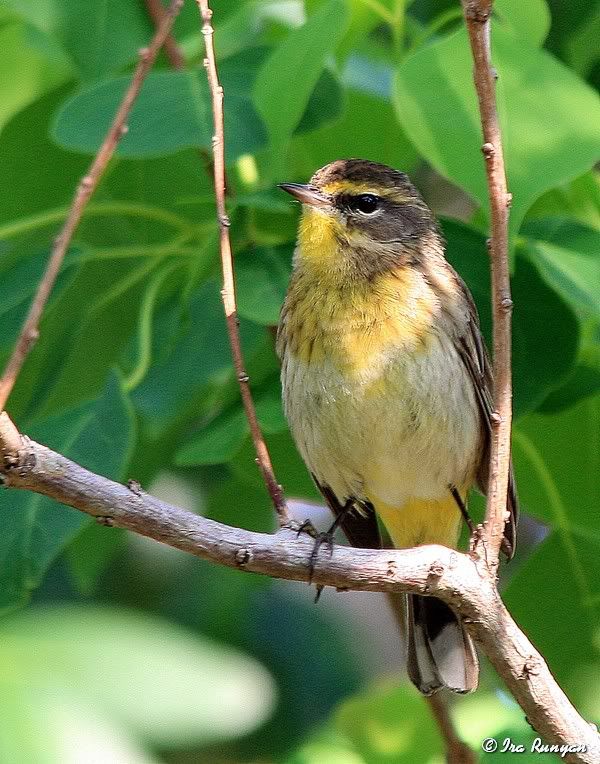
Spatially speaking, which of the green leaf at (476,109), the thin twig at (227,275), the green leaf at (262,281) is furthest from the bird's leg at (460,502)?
the thin twig at (227,275)

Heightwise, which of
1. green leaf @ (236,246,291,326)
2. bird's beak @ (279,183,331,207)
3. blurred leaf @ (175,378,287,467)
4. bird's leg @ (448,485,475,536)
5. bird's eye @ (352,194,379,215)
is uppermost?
bird's beak @ (279,183,331,207)

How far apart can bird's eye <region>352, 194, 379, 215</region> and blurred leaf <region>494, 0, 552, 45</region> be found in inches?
30.4

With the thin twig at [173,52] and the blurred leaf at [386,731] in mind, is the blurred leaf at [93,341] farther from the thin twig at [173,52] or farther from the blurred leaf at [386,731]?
the blurred leaf at [386,731]

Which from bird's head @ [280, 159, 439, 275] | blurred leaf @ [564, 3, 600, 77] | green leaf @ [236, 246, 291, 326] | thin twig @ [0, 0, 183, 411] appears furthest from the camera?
blurred leaf @ [564, 3, 600, 77]

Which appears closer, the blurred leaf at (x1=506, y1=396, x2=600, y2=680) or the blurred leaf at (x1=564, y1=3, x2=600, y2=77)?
the blurred leaf at (x1=506, y1=396, x2=600, y2=680)

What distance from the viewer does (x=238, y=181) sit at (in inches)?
178

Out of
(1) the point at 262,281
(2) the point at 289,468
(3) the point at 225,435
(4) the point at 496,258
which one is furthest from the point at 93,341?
(4) the point at 496,258

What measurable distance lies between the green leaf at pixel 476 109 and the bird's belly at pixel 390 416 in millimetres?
669

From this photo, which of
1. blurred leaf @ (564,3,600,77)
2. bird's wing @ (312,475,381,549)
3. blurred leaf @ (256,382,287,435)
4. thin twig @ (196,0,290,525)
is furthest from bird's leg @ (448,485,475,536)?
blurred leaf @ (564,3,600,77)

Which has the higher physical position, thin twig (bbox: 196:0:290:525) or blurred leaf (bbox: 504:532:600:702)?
thin twig (bbox: 196:0:290:525)

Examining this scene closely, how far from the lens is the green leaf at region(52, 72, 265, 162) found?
3.90 metres

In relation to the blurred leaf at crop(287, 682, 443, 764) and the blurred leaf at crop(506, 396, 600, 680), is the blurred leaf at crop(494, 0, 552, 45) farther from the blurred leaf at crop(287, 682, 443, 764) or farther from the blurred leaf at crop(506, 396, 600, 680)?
the blurred leaf at crop(287, 682, 443, 764)

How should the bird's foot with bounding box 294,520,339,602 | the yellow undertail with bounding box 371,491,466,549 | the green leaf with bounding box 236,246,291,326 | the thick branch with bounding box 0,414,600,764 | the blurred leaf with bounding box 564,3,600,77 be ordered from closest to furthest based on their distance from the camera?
the thick branch with bounding box 0,414,600,764, the bird's foot with bounding box 294,520,339,602, the green leaf with bounding box 236,246,291,326, the yellow undertail with bounding box 371,491,466,549, the blurred leaf with bounding box 564,3,600,77

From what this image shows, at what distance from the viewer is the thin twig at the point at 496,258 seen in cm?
264
